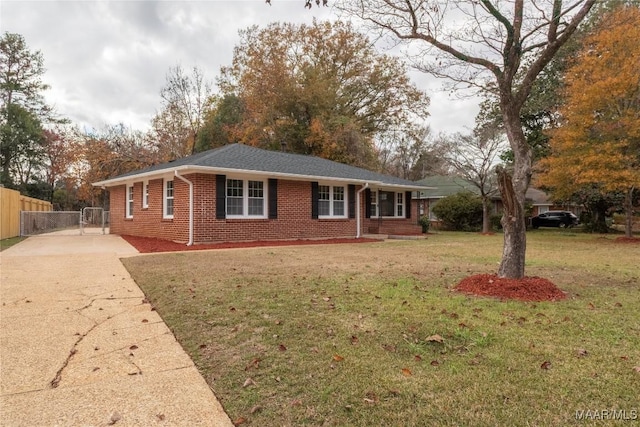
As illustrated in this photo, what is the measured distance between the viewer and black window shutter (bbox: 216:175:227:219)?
524 inches

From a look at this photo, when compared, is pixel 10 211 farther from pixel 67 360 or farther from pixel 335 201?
pixel 67 360

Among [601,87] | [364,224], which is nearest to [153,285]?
[364,224]

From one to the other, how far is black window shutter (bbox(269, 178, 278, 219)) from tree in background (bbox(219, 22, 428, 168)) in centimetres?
1245

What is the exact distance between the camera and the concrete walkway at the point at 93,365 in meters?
2.53

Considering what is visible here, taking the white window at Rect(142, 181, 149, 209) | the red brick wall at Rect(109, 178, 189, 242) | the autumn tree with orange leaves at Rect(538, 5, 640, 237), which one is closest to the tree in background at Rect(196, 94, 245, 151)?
the red brick wall at Rect(109, 178, 189, 242)

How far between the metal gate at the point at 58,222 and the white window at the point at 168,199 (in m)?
7.71

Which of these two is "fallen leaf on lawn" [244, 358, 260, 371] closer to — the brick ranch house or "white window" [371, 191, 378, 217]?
the brick ranch house

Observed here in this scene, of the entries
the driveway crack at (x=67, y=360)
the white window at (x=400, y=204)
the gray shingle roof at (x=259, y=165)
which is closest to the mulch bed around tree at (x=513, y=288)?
the driveway crack at (x=67, y=360)

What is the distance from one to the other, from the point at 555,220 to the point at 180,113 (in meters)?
29.6

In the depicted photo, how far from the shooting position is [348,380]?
2855mm

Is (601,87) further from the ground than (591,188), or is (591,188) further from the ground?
(601,87)

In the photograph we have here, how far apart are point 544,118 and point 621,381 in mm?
27086

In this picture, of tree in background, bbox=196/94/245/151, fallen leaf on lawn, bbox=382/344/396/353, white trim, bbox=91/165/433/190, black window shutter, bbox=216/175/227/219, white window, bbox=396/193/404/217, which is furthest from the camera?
tree in background, bbox=196/94/245/151

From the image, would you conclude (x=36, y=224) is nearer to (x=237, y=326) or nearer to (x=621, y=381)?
(x=237, y=326)
